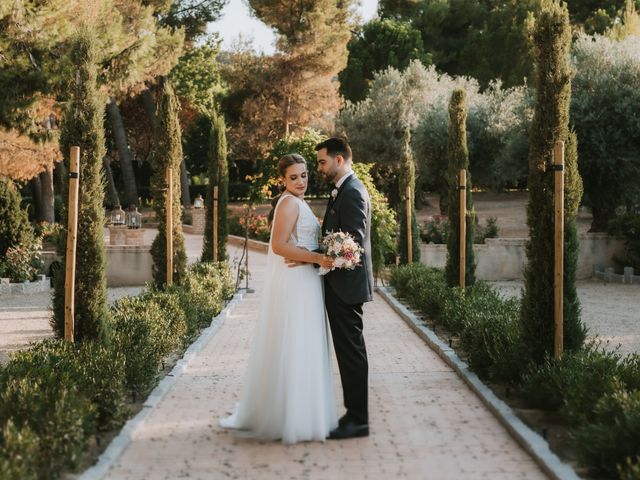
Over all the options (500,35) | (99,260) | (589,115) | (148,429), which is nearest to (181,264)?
(99,260)

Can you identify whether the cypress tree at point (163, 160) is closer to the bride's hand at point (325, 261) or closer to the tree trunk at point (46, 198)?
the bride's hand at point (325, 261)

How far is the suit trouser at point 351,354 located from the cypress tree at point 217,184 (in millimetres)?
A: 12832

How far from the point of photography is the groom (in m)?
5.97

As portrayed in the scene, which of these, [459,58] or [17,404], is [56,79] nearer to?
[17,404]

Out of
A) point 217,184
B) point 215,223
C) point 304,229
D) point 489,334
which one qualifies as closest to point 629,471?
point 304,229

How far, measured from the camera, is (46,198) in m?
30.9

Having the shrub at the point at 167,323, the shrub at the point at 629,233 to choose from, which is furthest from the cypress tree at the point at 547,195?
the shrub at the point at 629,233

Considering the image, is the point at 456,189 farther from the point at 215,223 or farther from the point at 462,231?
the point at 215,223

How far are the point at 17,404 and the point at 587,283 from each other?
59.5 feet

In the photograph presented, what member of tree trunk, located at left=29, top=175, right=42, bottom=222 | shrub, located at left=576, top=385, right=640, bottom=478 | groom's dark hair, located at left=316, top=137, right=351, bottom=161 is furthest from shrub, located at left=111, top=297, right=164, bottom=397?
tree trunk, located at left=29, top=175, right=42, bottom=222

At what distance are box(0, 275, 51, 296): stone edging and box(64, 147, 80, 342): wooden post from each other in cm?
1209

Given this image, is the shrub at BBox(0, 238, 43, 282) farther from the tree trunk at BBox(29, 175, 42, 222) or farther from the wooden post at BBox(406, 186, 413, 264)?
the tree trunk at BBox(29, 175, 42, 222)

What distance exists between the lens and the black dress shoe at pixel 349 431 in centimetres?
591

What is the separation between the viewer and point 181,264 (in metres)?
13.5
